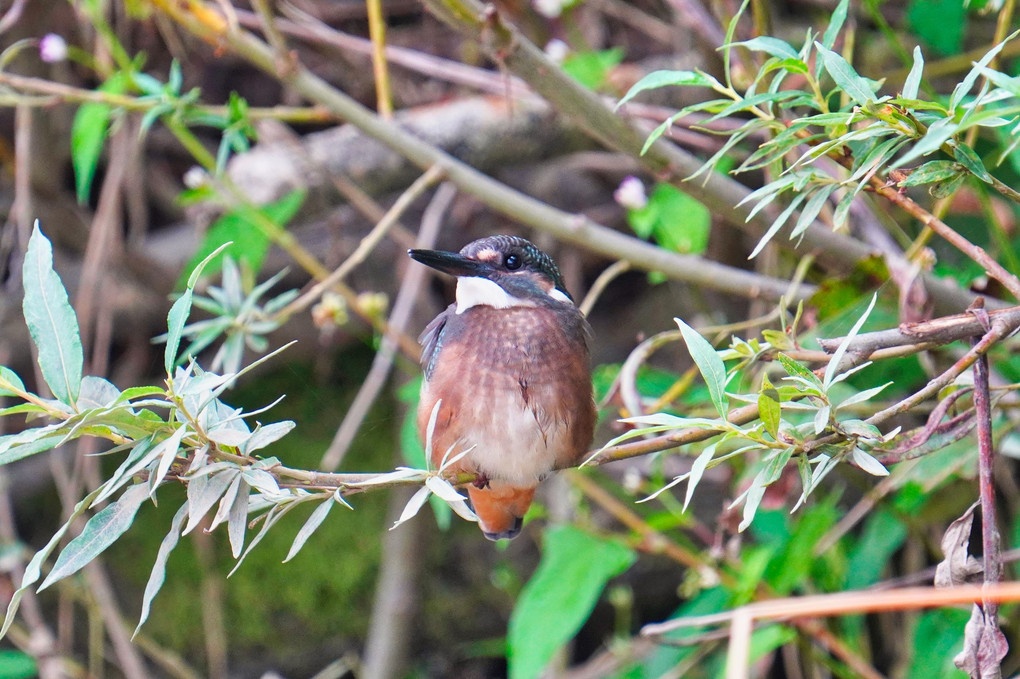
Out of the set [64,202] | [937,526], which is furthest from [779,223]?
[64,202]

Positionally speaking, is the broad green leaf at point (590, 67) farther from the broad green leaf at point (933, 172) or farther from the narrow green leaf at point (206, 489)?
the narrow green leaf at point (206, 489)

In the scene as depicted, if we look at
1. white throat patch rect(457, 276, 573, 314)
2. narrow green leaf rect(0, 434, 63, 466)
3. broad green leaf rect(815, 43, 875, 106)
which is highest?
broad green leaf rect(815, 43, 875, 106)

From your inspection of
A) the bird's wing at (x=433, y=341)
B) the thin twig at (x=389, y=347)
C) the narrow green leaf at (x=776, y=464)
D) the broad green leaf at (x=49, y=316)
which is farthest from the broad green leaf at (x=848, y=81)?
the thin twig at (x=389, y=347)

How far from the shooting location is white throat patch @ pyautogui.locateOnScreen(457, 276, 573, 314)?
1880mm

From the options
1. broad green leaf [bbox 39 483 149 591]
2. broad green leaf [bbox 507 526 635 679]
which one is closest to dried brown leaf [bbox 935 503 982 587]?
broad green leaf [bbox 39 483 149 591]

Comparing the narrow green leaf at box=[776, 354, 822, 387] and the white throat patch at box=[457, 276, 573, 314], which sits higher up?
the narrow green leaf at box=[776, 354, 822, 387]

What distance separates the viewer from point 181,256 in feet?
10.2

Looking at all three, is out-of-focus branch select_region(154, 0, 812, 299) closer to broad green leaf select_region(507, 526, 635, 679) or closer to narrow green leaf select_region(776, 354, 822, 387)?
broad green leaf select_region(507, 526, 635, 679)

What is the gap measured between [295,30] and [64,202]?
1.05m

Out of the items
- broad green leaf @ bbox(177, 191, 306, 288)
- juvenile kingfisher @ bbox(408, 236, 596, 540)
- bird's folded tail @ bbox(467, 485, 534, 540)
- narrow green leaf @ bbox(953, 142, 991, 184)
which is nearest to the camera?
narrow green leaf @ bbox(953, 142, 991, 184)

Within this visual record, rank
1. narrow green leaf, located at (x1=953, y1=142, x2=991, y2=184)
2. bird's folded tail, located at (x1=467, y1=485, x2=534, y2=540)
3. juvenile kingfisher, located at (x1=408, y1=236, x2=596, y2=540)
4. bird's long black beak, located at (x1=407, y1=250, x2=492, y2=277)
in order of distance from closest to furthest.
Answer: narrow green leaf, located at (x1=953, y1=142, x2=991, y2=184)
bird's long black beak, located at (x1=407, y1=250, x2=492, y2=277)
juvenile kingfisher, located at (x1=408, y1=236, x2=596, y2=540)
bird's folded tail, located at (x1=467, y1=485, x2=534, y2=540)

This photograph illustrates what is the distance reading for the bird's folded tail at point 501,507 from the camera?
6.51 feet

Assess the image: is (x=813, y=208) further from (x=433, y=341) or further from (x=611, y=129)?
(x=433, y=341)

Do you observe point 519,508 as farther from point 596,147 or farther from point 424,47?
point 424,47
